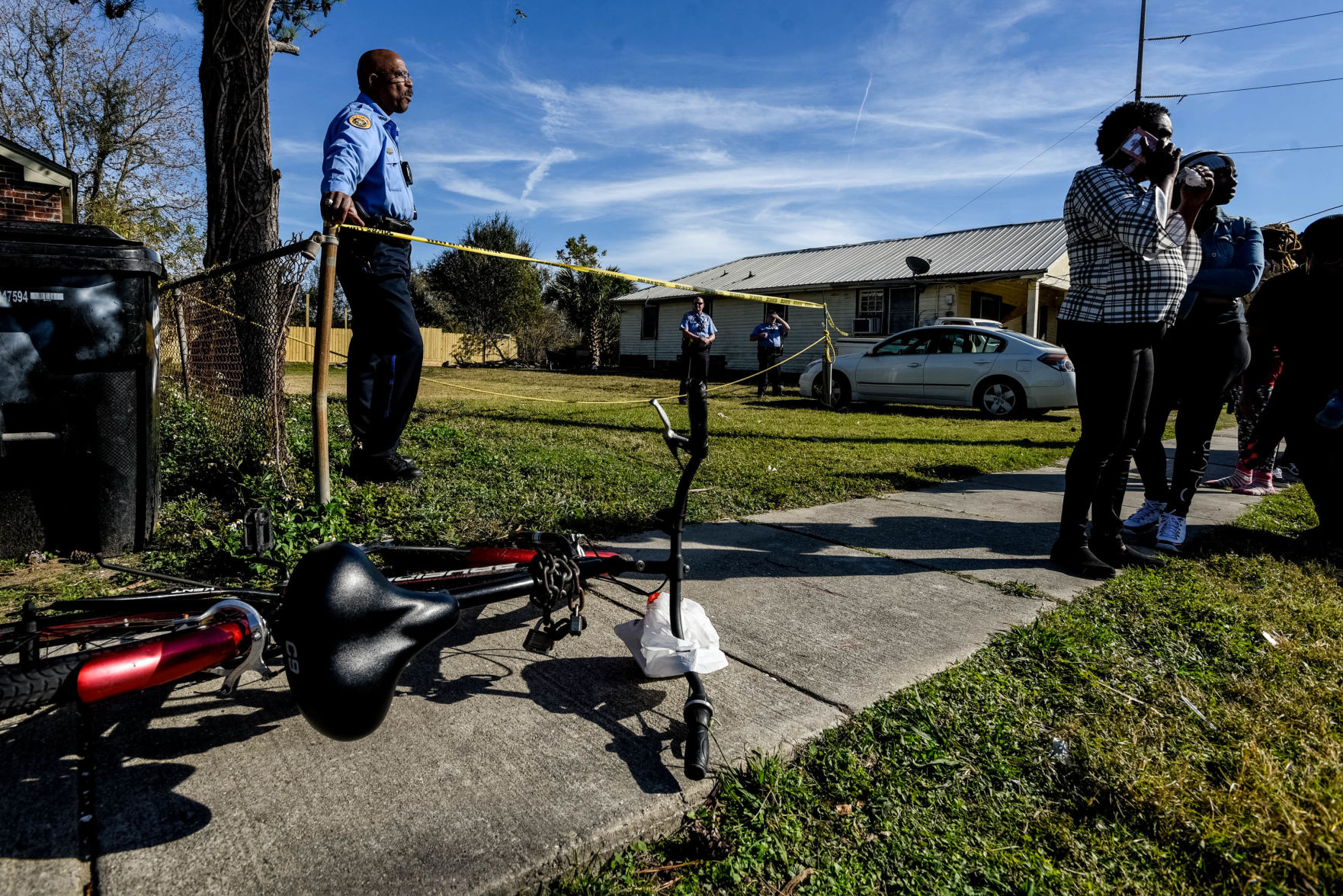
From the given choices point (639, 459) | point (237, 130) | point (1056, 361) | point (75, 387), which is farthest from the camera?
point (1056, 361)

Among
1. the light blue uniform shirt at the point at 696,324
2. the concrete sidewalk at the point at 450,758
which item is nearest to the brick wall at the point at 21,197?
the light blue uniform shirt at the point at 696,324

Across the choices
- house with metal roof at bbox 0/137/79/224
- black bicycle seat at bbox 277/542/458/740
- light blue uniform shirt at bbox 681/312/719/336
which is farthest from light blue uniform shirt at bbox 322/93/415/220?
house with metal roof at bbox 0/137/79/224

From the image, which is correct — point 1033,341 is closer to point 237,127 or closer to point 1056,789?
point 237,127

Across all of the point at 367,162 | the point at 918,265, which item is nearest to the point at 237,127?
the point at 367,162

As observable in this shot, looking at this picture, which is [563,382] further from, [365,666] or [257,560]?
[365,666]

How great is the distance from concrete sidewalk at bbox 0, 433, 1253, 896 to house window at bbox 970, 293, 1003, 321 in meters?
22.4

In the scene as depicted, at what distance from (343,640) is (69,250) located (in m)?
2.15

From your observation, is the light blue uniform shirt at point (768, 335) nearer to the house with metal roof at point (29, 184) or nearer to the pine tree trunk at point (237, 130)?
the house with metal roof at point (29, 184)

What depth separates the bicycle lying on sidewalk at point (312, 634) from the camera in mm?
1263

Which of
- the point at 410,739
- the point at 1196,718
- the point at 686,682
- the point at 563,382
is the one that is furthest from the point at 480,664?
the point at 563,382

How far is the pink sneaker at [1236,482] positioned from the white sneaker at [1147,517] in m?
2.20

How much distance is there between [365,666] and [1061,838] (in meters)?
1.45

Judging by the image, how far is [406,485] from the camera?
4.29m

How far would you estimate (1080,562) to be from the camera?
11.1 ft
